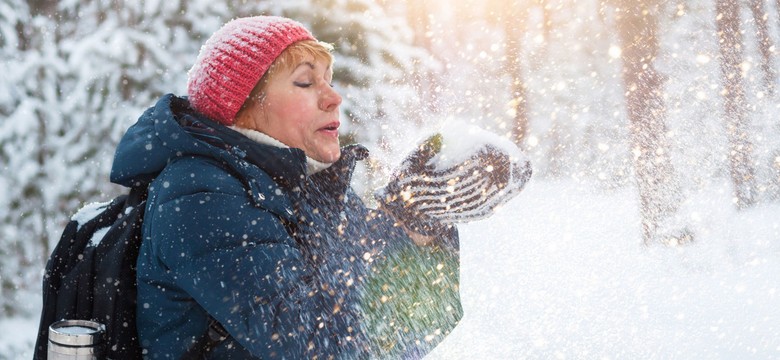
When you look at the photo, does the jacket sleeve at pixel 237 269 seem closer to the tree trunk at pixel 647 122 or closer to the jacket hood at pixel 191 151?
the jacket hood at pixel 191 151

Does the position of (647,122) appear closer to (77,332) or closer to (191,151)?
(191,151)

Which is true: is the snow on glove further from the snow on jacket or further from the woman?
the snow on jacket

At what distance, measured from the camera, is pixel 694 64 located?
492 inches

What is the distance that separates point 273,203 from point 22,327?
437 cm

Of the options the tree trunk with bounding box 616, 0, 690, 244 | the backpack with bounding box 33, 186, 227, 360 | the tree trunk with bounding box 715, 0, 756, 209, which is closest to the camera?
the backpack with bounding box 33, 186, 227, 360

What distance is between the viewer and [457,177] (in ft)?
6.20

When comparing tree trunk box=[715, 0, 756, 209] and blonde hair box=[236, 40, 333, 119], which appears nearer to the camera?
blonde hair box=[236, 40, 333, 119]

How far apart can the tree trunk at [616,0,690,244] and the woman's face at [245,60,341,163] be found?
34.8 feet

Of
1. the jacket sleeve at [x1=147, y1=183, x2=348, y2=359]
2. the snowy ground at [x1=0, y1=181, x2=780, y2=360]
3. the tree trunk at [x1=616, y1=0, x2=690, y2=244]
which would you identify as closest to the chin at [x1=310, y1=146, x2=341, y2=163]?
the jacket sleeve at [x1=147, y1=183, x2=348, y2=359]

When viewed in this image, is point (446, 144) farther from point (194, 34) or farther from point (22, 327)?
point (22, 327)

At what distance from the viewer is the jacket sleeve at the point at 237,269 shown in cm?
136

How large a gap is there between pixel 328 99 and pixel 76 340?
83cm

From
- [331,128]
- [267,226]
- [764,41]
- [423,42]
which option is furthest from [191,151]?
[764,41]

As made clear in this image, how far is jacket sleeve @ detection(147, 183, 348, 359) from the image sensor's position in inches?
53.5
